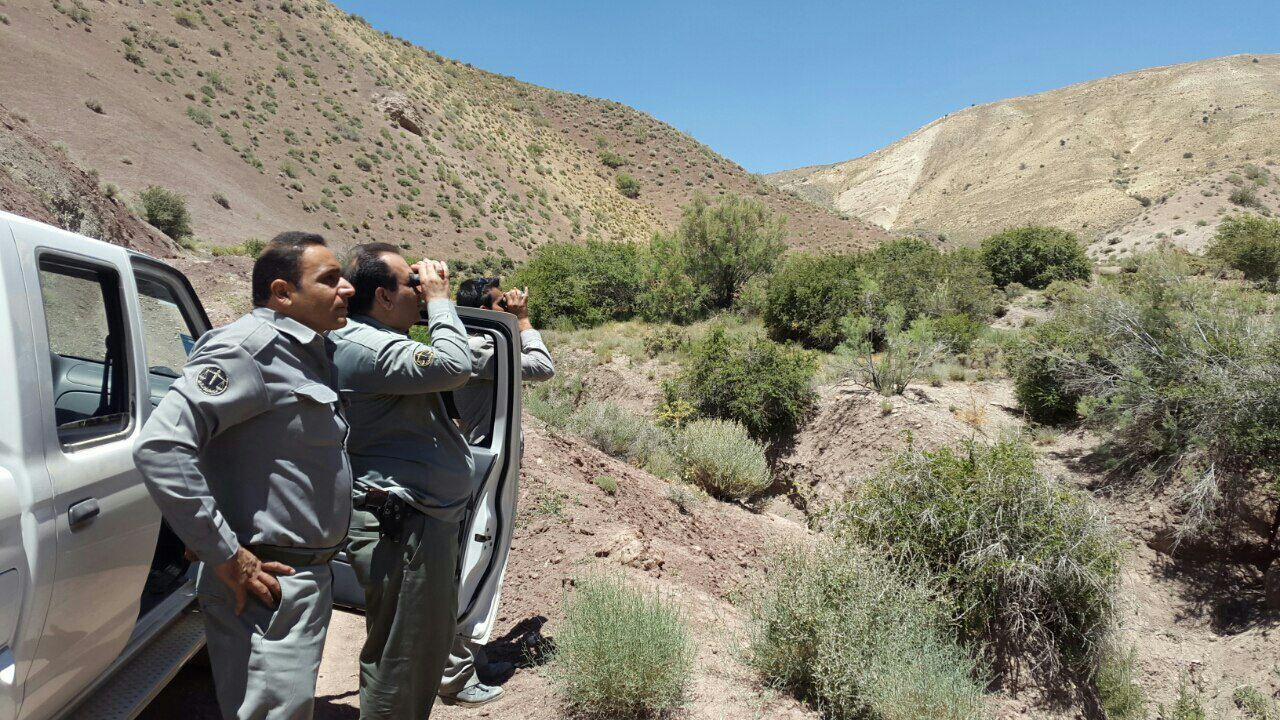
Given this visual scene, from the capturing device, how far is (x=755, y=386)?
10766 millimetres

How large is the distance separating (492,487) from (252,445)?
145 centimetres

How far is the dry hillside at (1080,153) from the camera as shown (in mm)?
50344

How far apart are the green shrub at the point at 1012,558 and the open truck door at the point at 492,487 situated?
2.98m

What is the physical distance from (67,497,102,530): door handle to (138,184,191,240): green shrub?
23.9 metres

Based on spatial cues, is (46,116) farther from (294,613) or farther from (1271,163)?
(1271,163)

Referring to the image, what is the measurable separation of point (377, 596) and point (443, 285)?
113cm

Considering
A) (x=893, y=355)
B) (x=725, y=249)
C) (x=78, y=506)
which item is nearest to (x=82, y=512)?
(x=78, y=506)

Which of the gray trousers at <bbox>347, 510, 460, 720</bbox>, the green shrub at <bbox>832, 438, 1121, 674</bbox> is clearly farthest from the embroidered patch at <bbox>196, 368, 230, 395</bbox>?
the green shrub at <bbox>832, 438, 1121, 674</bbox>

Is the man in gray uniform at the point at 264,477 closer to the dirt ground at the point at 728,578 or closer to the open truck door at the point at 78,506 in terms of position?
the open truck door at the point at 78,506

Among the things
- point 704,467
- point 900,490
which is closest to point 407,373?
point 900,490

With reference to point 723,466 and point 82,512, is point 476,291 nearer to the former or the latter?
point 82,512

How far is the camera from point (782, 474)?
10516 mm

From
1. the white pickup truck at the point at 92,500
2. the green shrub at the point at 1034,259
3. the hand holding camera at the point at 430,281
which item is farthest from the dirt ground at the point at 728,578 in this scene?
the green shrub at the point at 1034,259

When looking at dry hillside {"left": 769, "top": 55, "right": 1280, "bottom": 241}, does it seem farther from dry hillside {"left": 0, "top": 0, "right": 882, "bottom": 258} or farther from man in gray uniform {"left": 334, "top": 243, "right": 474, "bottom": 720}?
man in gray uniform {"left": 334, "top": 243, "right": 474, "bottom": 720}
